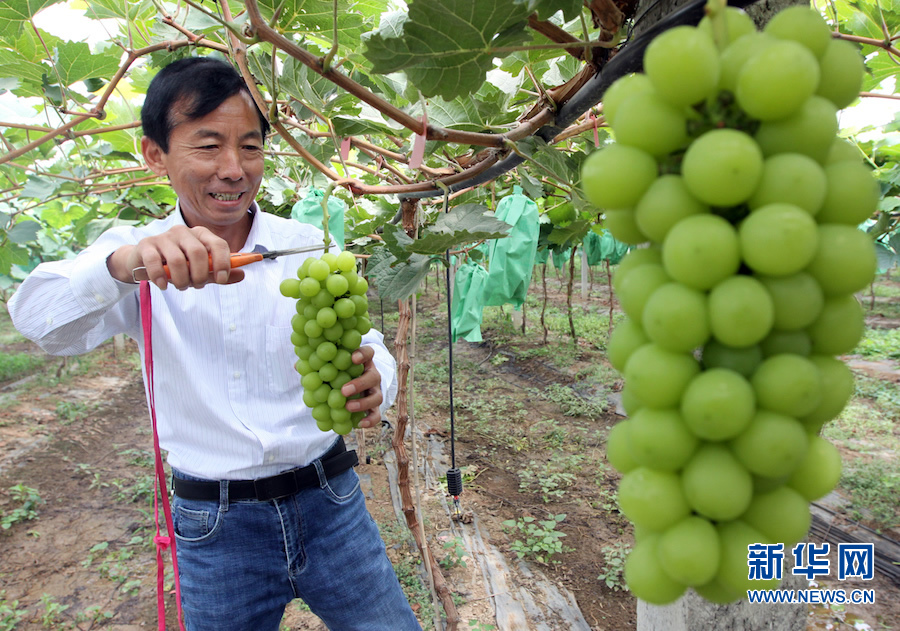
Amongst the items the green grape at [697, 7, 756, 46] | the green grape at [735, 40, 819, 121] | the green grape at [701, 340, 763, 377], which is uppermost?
the green grape at [697, 7, 756, 46]

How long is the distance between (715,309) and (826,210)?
0.42 ft

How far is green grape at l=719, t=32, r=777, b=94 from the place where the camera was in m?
0.41

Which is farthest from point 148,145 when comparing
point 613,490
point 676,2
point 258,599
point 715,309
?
point 613,490

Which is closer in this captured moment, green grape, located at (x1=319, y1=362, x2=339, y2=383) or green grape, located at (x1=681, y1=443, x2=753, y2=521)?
green grape, located at (x1=681, y1=443, x2=753, y2=521)

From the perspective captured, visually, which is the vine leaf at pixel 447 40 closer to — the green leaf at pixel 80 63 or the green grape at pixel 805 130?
the green grape at pixel 805 130

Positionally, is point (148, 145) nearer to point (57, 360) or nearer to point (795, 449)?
point (795, 449)

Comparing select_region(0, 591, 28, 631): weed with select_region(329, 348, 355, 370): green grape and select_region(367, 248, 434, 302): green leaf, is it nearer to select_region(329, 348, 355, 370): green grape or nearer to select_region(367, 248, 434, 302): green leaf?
select_region(329, 348, 355, 370): green grape

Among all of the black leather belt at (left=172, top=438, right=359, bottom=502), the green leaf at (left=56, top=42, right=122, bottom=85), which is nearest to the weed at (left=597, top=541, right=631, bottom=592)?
the black leather belt at (left=172, top=438, right=359, bottom=502)

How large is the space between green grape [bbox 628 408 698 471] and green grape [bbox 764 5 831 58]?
307 millimetres

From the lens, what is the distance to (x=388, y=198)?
2.49 meters

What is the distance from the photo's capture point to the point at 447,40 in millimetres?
786

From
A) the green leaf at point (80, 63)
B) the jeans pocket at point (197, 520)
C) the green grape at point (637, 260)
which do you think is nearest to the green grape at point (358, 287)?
the jeans pocket at point (197, 520)

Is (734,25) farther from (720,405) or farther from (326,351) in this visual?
(326,351)

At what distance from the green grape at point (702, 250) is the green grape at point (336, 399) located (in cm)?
105
